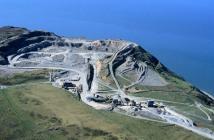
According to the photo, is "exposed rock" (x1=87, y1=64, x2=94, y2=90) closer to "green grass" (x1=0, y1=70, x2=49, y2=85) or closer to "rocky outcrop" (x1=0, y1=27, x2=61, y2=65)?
"green grass" (x1=0, y1=70, x2=49, y2=85)

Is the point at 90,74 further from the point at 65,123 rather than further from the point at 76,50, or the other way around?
the point at 65,123

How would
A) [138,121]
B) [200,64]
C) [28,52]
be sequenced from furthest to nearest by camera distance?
[200,64] < [28,52] < [138,121]

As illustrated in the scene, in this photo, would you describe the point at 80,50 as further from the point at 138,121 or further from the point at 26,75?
the point at 138,121

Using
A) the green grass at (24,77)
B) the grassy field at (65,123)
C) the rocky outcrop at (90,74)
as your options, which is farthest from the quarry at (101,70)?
the grassy field at (65,123)

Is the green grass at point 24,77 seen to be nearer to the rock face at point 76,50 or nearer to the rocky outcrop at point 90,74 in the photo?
the rock face at point 76,50

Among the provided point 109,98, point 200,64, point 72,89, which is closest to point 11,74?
point 72,89

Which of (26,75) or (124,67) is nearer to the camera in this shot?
(26,75)
